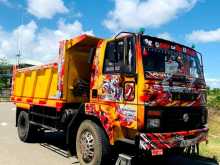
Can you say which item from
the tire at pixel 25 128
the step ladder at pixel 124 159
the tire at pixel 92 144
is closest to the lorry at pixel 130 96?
the tire at pixel 92 144

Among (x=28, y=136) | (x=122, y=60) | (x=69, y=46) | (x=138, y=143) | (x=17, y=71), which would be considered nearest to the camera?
(x=138, y=143)

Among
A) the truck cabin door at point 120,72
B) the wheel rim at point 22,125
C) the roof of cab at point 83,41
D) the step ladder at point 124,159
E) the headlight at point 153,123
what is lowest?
the step ladder at point 124,159

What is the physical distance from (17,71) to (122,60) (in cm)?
661

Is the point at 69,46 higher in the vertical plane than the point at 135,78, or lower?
higher

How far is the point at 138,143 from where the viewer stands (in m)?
6.36

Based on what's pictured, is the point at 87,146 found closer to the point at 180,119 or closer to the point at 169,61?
the point at 180,119

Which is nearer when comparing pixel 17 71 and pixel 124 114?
pixel 124 114

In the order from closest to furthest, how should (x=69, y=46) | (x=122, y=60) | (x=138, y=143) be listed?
(x=138, y=143) < (x=122, y=60) < (x=69, y=46)

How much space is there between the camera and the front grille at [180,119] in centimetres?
670

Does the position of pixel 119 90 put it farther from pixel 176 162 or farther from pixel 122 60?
pixel 176 162

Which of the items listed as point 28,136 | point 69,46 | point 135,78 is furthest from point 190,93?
point 28,136

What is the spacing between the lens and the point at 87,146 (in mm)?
7637

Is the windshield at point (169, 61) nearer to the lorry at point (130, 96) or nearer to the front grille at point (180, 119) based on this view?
the lorry at point (130, 96)

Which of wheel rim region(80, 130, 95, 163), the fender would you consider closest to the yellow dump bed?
the fender
